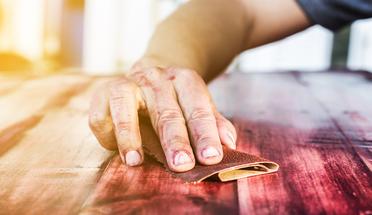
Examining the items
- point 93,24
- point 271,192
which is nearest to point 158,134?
point 271,192

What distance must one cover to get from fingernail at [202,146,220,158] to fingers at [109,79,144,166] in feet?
0.31

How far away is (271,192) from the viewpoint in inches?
24.6

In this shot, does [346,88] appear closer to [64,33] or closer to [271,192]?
[271,192]

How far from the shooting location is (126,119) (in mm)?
820

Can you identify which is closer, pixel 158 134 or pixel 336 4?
pixel 158 134

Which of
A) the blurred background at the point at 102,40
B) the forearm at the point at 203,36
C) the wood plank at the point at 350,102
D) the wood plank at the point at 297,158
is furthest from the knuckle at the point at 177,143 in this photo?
the blurred background at the point at 102,40

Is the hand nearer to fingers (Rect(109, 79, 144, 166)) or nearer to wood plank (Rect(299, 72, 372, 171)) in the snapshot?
fingers (Rect(109, 79, 144, 166))

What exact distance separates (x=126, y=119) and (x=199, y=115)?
11 centimetres

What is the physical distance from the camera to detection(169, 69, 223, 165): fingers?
0.72 m

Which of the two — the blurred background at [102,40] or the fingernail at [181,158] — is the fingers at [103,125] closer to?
the fingernail at [181,158]

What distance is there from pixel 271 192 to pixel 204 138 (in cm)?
16

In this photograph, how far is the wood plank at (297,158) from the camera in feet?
1.93

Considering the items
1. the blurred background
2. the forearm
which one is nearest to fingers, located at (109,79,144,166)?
the forearm

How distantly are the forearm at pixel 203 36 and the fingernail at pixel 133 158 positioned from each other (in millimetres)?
397
